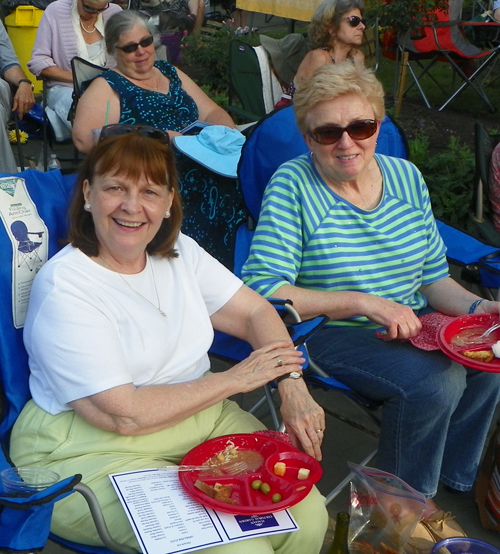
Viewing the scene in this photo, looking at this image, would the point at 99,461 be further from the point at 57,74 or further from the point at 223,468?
the point at 57,74

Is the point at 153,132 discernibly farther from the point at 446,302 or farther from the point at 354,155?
the point at 446,302

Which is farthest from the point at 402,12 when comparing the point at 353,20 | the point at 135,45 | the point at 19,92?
the point at 19,92

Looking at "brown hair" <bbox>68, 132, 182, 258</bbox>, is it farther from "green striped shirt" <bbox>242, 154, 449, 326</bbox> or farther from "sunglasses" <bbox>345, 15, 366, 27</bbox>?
"sunglasses" <bbox>345, 15, 366, 27</bbox>

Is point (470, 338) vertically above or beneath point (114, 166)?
beneath

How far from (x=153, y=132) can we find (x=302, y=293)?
2.58 feet

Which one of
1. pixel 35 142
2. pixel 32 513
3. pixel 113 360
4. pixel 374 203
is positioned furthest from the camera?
pixel 35 142

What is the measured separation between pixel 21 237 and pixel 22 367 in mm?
391

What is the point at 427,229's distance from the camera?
114 inches

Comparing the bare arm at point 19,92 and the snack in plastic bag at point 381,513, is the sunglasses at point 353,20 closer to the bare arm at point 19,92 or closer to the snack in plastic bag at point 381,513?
the bare arm at point 19,92

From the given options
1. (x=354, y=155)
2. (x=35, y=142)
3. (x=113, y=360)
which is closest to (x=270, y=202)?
(x=354, y=155)

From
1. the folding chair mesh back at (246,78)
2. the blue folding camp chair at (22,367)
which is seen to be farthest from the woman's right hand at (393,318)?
the folding chair mesh back at (246,78)

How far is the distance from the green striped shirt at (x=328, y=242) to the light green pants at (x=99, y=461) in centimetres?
76

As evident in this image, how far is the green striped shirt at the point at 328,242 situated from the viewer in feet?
8.75

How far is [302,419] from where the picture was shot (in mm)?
2195
